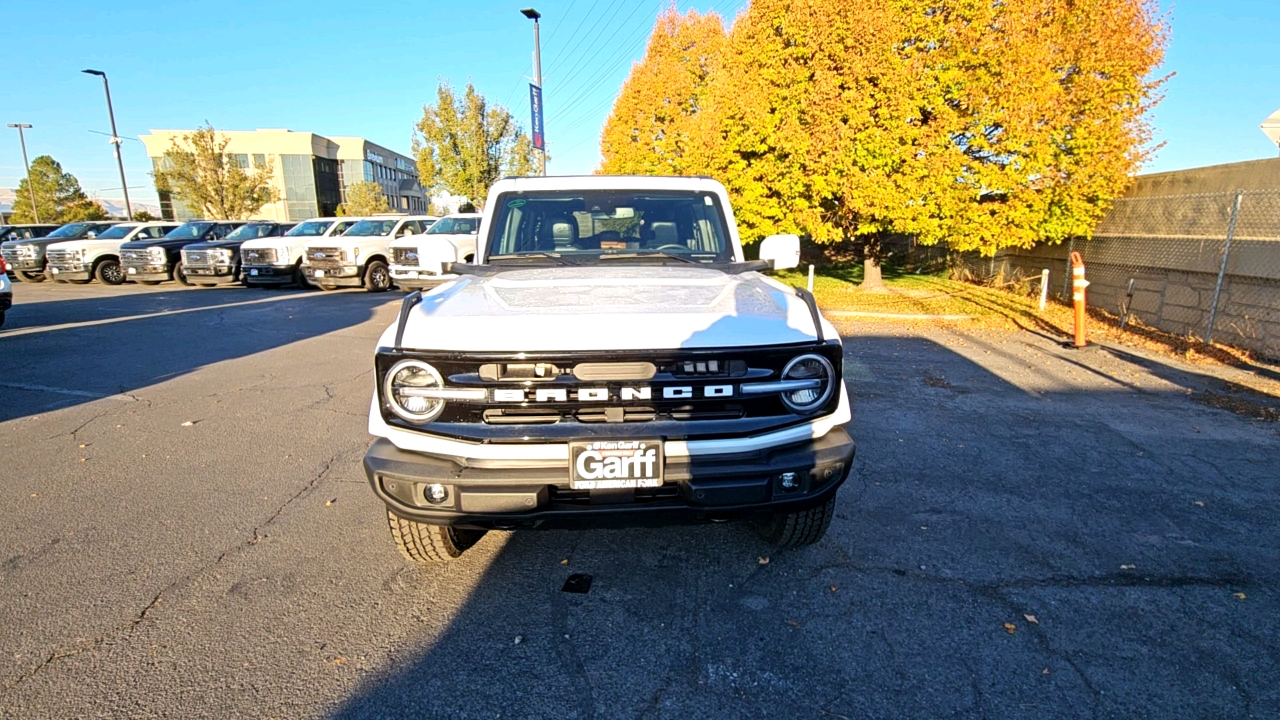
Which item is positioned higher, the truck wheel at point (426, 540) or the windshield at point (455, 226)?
the windshield at point (455, 226)

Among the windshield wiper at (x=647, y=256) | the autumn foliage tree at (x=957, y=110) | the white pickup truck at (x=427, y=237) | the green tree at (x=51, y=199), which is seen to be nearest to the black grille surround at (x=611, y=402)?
the windshield wiper at (x=647, y=256)

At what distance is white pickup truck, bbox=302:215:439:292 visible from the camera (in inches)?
579

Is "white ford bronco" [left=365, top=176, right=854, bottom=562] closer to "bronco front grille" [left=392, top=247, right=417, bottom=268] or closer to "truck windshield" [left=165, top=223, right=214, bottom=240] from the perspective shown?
"bronco front grille" [left=392, top=247, right=417, bottom=268]

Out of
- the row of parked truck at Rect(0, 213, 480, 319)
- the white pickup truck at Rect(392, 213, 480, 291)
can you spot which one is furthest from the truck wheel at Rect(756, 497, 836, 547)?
the row of parked truck at Rect(0, 213, 480, 319)

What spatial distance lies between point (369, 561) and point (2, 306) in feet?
37.0

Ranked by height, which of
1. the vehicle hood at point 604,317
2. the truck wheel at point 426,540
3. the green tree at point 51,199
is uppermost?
the green tree at point 51,199

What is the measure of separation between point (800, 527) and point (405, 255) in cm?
1265

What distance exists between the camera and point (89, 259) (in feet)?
55.5

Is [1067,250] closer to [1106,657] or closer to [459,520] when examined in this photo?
[1106,657]

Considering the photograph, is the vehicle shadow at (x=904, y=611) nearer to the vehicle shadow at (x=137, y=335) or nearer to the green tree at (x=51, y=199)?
the vehicle shadow at (x=137, y=335)

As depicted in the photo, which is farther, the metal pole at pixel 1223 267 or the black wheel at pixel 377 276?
the black wheel at pixel 377 276

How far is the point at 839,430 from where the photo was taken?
8.66 ft

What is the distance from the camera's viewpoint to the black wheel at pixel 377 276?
15.1m

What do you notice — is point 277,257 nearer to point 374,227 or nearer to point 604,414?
point 374,227
